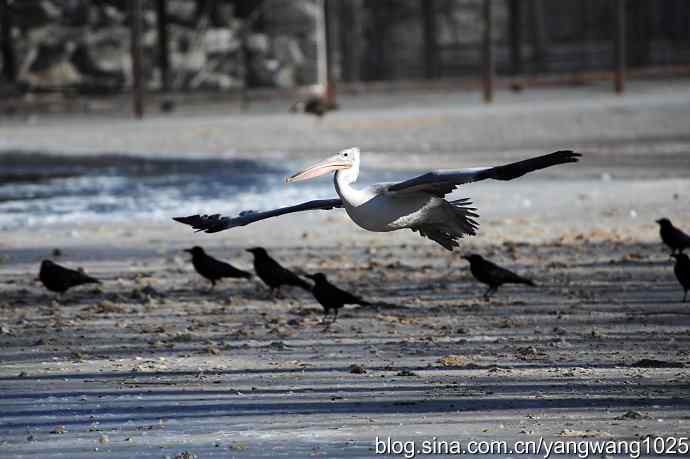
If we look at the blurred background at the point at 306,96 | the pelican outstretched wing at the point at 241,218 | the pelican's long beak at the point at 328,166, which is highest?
the pelican's long beak at the point at 328,166

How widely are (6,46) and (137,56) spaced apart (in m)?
4.96

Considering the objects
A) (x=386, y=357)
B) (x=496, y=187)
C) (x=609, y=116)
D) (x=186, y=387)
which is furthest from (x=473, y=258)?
(x=609, y=116)

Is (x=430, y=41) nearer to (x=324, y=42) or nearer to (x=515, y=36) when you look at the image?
(x=515, y=36)

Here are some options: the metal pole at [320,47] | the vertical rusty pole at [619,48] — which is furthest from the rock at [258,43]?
the vertical rusty pole at [619,48]

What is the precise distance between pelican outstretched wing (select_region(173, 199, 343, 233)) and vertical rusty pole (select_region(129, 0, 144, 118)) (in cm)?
2230

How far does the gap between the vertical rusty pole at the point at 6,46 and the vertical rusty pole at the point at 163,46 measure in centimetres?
357

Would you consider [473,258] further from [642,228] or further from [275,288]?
[642,228]

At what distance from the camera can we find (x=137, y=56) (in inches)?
1264

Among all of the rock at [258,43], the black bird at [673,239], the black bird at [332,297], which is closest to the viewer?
the black bird at [332,297]

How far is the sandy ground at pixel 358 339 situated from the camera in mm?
7434

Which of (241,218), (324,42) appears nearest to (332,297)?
(241,218)

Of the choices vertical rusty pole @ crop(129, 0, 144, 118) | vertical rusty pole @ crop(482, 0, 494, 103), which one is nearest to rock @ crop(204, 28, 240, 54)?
vertical rusty pole @ crop(129, 0, 144, 118)

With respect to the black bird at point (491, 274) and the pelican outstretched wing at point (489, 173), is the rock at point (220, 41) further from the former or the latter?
the pelican outstretched wing at point (489, 173)

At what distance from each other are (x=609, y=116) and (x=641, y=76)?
6.20 metres
